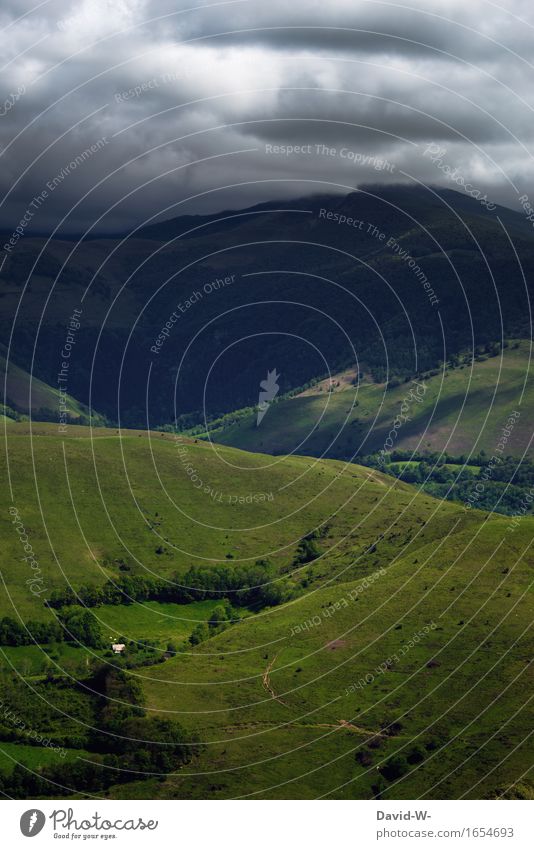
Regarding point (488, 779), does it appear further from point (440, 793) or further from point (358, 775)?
point (358, 775)

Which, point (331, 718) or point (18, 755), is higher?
point (331, 718)

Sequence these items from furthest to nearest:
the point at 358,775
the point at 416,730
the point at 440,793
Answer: the point at 416,730
the point at 358,775
the point at 440,793

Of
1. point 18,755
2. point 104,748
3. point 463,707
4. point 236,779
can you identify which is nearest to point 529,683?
point 463,707

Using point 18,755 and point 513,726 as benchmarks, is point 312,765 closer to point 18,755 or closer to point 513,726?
point 513,726

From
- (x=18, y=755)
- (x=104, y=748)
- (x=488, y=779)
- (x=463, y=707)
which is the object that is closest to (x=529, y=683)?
(x=463, y=707)

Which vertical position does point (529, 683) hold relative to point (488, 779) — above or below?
above

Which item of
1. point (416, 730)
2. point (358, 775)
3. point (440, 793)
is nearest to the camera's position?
point (440, 793)

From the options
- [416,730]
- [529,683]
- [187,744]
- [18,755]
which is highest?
[529,683]

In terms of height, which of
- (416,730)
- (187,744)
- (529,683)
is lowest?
(187,744)

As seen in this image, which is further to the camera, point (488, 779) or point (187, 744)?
point (187, 744)
